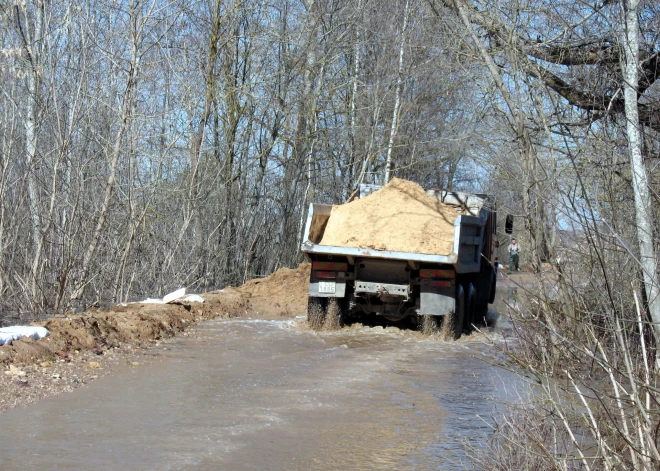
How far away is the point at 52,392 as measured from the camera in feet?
24.4

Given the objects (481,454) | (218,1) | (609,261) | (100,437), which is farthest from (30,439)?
(218,1)

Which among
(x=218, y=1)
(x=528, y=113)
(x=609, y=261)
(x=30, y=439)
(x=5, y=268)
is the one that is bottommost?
(x=30, y=439)

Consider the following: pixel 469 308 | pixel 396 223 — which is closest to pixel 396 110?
pixel 469 308

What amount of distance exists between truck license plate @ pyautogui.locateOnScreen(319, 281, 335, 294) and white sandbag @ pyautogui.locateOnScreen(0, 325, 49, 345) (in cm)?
489

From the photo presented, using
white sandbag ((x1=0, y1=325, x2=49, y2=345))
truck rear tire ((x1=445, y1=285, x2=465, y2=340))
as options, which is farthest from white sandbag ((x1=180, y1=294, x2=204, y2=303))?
white sandbag ((x1=0, y1=325, x2=49, y2=345))

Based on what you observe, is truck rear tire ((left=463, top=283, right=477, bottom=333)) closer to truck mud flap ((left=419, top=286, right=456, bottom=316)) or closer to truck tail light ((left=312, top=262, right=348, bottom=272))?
truck mud flap ((left=419, top=286, right=456, bottom=316))

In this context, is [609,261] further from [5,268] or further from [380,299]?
[5,268]

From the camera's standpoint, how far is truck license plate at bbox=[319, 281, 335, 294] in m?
12.9

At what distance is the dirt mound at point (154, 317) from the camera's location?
8674mm

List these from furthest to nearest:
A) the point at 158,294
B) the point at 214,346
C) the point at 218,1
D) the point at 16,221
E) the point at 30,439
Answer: the point at 218,1, the point at 158,294, the point at 16,221, the point at 214,346, the point at 30,439

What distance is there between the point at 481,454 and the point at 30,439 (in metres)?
3.36

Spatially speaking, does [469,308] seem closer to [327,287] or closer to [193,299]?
[327,287]

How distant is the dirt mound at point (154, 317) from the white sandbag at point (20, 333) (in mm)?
93

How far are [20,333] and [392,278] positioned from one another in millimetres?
6022
